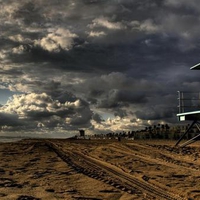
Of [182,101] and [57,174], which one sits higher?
[182,101]

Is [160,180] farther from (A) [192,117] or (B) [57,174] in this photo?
(A) [192,117]

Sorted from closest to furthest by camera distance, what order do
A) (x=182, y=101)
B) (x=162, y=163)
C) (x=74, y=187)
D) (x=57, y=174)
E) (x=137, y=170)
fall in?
(x=74, y=187), (x=57, y=174), (x=137, y=170), (x=162, y=163), (x=182, y=101)

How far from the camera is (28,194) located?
8156mm

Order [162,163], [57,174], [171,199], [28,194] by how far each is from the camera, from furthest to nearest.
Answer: [162,163]
[57,174]
[28,194]
[171,199]

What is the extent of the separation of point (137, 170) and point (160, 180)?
2094 mm

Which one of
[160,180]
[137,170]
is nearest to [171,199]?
[160,180]

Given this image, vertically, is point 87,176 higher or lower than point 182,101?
lower

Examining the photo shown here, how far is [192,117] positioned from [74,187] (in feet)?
44.2

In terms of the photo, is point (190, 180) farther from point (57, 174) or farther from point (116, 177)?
point (57, 174)

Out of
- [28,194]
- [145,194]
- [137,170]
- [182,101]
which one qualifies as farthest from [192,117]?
[28,194]

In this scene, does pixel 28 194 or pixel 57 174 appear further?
pixel 57 174

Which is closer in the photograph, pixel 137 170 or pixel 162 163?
pixel 137 170

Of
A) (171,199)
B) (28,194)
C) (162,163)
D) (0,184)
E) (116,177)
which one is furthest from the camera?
(162,163)

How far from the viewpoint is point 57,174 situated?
11227mm
